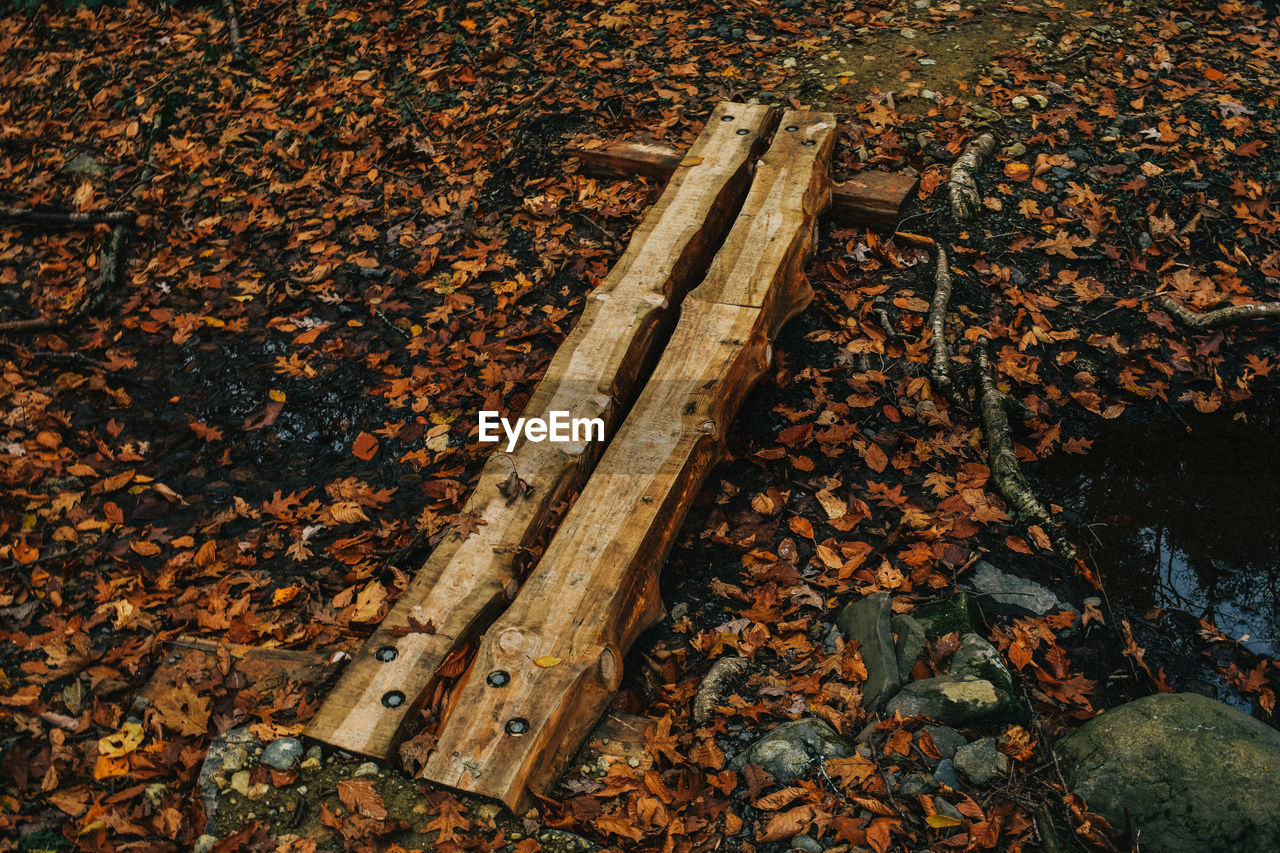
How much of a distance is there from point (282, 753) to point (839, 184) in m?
4.22

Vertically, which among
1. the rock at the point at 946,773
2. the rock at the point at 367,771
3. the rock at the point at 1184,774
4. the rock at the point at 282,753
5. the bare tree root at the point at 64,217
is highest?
the bare tree root at the point at 64,217

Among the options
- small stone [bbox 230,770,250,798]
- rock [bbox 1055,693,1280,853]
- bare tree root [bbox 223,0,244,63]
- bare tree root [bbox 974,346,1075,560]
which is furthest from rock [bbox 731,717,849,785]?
bare tree root [bbox 223,0,244,63]

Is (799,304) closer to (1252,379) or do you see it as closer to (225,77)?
(1252,379)

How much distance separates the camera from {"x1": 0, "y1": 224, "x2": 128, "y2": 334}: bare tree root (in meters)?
5.09

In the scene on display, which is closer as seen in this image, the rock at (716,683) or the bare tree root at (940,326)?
the rock at (716,683)

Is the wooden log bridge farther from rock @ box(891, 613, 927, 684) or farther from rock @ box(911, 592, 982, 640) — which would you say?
rock @ box(911, 592, 982, 640)

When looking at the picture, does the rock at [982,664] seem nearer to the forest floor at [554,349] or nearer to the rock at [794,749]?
the forest floor at [554,349]

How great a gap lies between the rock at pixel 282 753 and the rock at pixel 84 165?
554 centimetres

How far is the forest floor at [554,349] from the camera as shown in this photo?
3.07 m

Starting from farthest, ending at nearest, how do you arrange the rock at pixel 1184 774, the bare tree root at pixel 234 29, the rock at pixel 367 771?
the bare tree root at pixel 234 29
the rock at pixel 367 771
the rock at pixel 1184 774

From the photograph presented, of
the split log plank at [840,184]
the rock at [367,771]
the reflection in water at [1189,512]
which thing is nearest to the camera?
the rock at [367,771]

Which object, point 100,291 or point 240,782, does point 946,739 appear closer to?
point 240,782

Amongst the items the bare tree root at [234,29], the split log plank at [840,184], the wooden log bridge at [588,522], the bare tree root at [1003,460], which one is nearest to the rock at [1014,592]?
the bare tree root at [1003,460]

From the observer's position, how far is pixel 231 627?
3537mm
